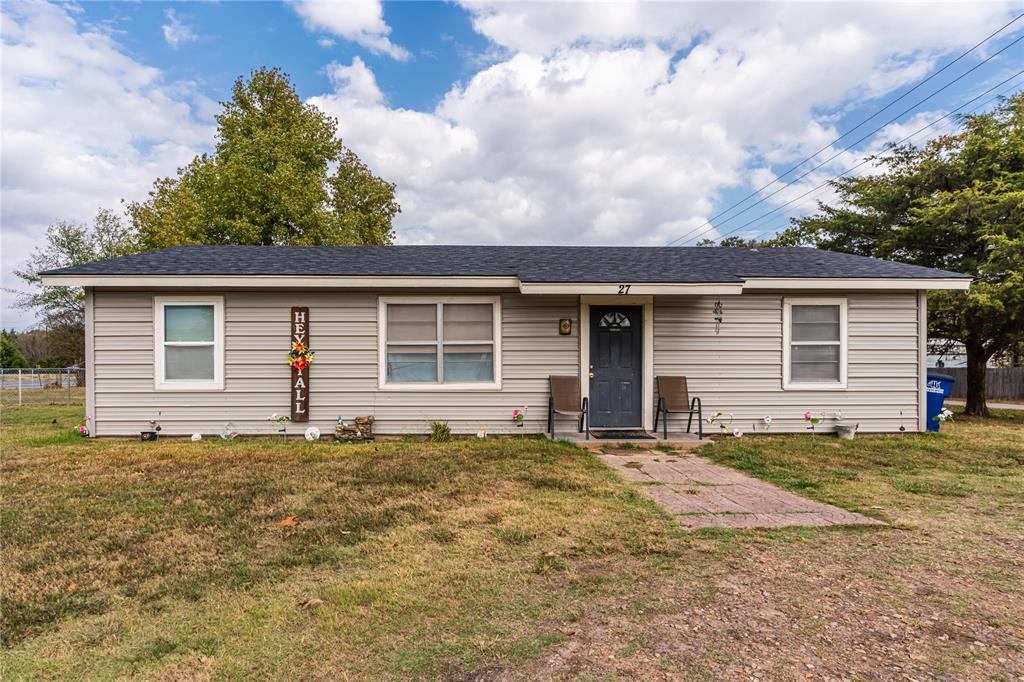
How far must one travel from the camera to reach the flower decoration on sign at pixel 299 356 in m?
7.57

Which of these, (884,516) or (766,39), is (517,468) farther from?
(766,39)

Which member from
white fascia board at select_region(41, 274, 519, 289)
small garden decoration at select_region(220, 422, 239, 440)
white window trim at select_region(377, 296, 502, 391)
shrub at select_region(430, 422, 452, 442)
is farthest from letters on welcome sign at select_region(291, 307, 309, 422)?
shrub at select_region(430, 422, 452, 442)

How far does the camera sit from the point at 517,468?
5.76 m

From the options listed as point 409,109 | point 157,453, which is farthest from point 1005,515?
point 409,109

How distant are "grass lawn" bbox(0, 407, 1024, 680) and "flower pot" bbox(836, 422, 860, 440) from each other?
8.06ft

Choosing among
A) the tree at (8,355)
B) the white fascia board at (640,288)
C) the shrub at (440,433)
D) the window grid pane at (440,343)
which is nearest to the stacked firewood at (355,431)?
the window grid pane at (440,343)

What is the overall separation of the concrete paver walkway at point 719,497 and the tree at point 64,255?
30096 millimetres

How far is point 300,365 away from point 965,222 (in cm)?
1455

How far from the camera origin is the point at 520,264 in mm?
8195

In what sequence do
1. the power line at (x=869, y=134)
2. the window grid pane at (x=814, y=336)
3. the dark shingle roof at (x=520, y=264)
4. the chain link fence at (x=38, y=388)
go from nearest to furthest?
the dark shingle roof at (x=520, y=264), the window grid pane at (x=814, y=336), the power line at (x=869, y=134), the chain link fence at (x=38, y=388)

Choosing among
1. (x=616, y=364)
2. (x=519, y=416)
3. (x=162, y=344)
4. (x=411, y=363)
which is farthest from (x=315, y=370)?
(x=616, y=364)

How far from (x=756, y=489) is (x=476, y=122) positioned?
13938 mm

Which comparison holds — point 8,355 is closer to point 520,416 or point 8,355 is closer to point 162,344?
point 162,344

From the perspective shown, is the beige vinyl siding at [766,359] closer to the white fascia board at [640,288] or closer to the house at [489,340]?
the house at [489,340]
